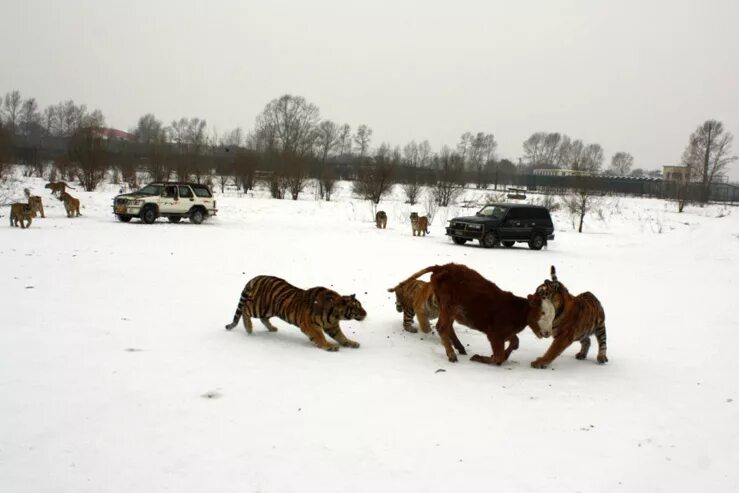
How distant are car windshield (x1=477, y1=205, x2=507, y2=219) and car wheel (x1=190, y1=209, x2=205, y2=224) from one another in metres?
13.2

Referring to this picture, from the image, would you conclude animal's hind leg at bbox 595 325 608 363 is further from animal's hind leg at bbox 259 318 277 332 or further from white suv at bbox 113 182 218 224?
white suv at bbox 113 182 218 224

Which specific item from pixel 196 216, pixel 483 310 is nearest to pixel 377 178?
pixel 196 216

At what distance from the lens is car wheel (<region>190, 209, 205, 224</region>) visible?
25375 mm

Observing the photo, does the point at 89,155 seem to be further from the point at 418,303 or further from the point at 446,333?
the point at 446,333

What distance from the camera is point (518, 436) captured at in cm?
474

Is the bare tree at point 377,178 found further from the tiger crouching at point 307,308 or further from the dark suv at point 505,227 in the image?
the tiger crouching at point 307,308

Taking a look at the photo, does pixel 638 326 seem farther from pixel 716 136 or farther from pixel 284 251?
pixel 716 136

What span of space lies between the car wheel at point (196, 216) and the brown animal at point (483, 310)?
20.5m

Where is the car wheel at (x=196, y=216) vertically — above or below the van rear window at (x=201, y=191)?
below

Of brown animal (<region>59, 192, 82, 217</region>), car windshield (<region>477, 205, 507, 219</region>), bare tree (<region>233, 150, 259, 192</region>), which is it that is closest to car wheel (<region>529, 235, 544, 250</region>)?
car windshield (<region>477, 205, 507, 219</region>)

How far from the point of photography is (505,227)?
2269cm

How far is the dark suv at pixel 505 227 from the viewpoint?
22297 millimetres

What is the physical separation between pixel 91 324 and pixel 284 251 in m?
9.12

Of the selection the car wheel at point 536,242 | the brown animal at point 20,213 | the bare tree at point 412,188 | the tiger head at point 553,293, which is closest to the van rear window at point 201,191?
the brown animal at point 20,213
